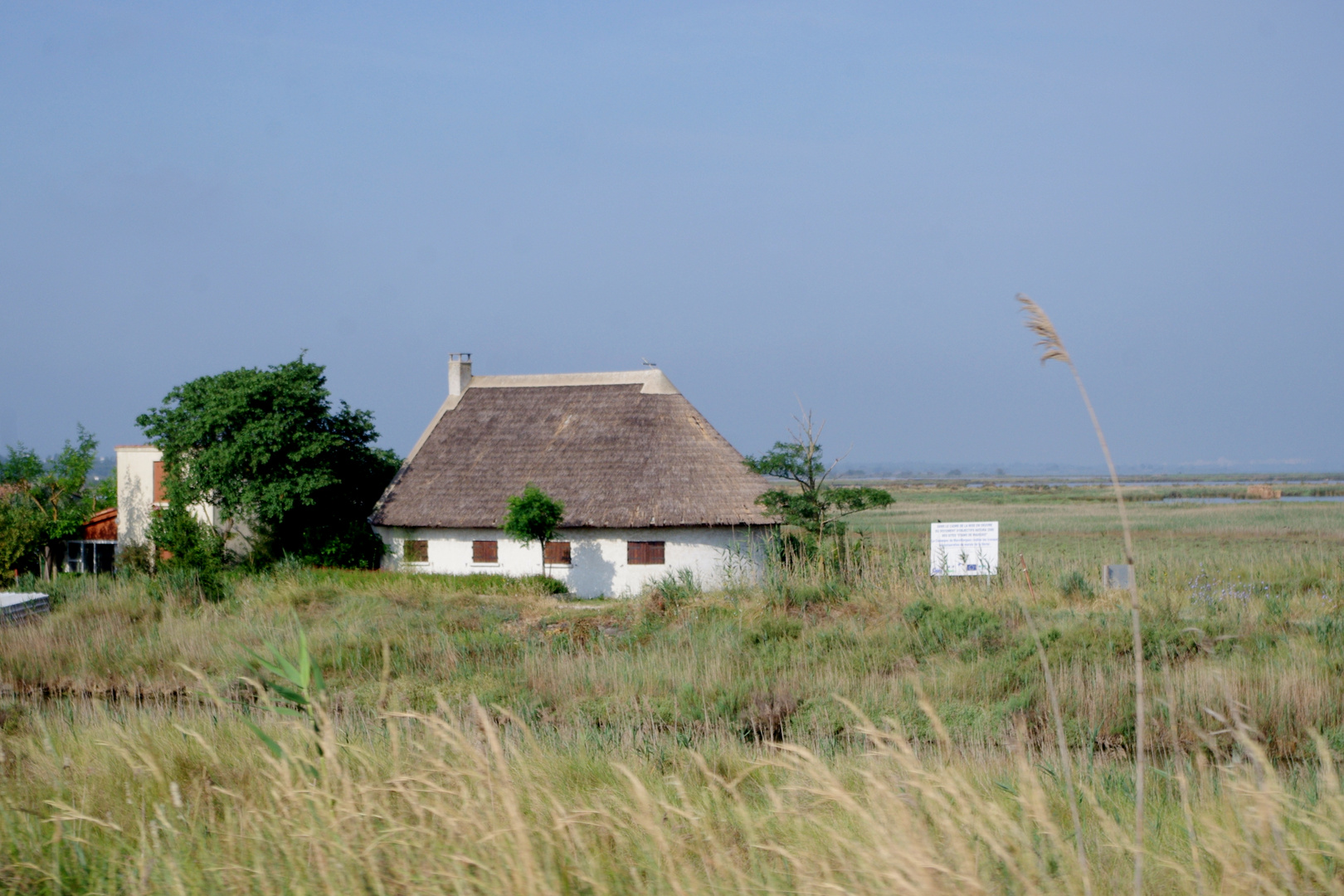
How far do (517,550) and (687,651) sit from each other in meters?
13.1

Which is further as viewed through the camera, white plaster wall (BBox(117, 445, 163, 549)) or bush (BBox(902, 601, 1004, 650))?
white plaster wall (BBox(117, 445, 163, 549))

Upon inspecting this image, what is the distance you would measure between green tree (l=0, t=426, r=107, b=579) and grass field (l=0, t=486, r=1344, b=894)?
6.23 m

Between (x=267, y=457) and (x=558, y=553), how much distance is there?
7413 mm

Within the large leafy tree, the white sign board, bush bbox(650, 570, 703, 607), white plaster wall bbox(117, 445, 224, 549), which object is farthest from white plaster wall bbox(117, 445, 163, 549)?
the white sign board

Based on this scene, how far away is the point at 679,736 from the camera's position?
8.49 m

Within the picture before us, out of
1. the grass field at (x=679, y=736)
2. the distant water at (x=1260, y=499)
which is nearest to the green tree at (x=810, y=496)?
the grass field at (x=679, y=736)

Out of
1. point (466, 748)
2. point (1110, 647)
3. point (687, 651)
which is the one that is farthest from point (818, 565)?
point (466, 748)

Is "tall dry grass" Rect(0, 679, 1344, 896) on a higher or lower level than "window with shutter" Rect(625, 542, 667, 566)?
higher

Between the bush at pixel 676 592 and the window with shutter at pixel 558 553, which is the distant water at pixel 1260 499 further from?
the bush at pixel 676 592

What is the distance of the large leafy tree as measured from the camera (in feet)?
80.8

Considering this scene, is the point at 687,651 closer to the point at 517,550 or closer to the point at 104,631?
the point at 104,631

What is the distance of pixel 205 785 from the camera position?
4945 mm

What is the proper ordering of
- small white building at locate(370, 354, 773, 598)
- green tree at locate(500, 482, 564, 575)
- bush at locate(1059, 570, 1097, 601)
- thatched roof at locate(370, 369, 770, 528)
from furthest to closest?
thatched roof at locate(370, 369, 770, 528) → small white building at locate(370, 354, 773, 598) → green tree at locate(500, 482, 564, 575) → bush at locate(1059, 570, 1097, 601)

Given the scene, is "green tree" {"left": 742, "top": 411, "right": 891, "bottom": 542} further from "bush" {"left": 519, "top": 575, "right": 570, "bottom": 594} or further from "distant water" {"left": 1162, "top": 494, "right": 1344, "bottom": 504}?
"distant water" {"left": 1162, "top": 494, "right": 1344, "bottom": 504}
